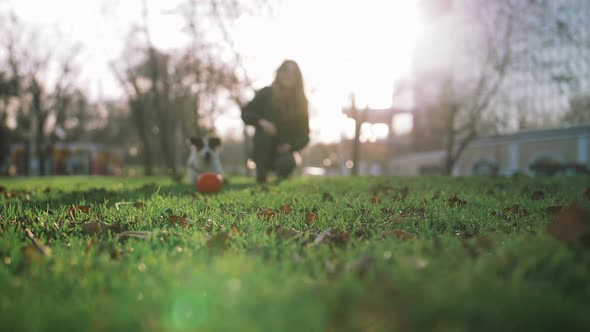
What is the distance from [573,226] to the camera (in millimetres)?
1685

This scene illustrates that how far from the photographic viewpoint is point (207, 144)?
293 inches

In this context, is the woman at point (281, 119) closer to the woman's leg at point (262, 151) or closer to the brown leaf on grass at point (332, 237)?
the woman's leg at point (262, 151)

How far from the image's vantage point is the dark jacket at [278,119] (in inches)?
315

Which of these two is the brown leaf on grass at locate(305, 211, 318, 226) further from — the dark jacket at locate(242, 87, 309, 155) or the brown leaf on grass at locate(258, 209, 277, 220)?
the dark jacket at locate(242, 87, 309, 155)

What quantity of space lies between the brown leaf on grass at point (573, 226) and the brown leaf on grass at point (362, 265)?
29.5 inches

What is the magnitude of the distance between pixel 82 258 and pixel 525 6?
21898 millimetres

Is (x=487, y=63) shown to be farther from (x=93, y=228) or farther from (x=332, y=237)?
(x=93, y=228)

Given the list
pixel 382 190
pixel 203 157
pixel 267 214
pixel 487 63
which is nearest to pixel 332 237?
pixel 267 214

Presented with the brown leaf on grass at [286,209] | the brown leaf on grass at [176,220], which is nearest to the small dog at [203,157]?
the brown leaf on grass at [286,209]

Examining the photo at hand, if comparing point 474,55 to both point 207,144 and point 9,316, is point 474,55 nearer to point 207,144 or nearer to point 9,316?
point 207,144

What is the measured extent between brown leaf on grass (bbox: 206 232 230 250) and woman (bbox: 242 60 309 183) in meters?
5.67

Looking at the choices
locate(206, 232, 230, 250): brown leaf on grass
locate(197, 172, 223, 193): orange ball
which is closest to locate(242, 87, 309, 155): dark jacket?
locate(197, 172, 223, 193): orange ball

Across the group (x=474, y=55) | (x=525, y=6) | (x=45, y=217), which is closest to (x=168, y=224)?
(x=45, y=217)

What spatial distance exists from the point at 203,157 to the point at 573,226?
621cm
